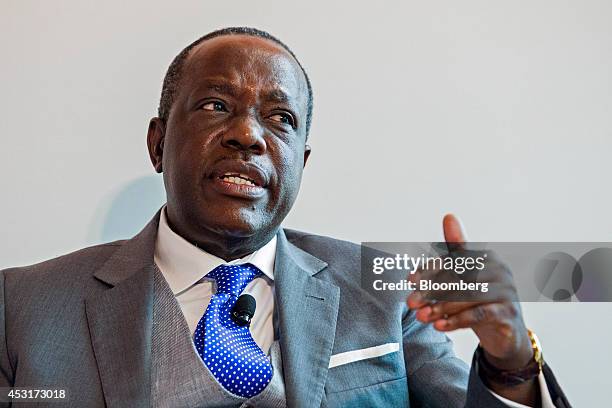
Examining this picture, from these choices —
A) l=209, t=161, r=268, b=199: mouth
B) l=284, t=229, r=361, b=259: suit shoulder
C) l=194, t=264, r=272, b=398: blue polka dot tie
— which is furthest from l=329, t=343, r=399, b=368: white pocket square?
l=209, t=161, r=268, b=199: mouth

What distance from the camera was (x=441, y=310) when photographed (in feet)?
3.24

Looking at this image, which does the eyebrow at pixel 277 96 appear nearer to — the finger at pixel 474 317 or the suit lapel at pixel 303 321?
the suit lapel at pixel 303 321

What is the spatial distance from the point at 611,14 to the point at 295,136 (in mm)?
988

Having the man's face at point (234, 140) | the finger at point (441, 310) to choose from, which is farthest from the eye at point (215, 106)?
the finger at point (441, 310)

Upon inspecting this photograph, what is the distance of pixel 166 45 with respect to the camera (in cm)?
178

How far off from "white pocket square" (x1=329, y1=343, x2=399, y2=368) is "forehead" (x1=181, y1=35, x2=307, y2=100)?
20.7 inches

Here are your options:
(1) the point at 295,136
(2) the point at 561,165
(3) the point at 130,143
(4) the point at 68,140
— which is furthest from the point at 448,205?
(4) the point at 68,140

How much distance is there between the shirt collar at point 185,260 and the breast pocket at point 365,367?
235 millimetres

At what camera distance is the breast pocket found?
51.9 inches

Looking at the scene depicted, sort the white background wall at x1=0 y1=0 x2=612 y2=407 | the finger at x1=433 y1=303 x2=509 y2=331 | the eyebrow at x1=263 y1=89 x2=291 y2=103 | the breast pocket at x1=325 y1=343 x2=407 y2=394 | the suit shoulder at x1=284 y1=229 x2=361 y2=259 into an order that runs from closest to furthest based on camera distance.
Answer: the finger at x1=433 y1=303 x2=509 y2=331, the breast pocket at x1=325 y1=343 x2=407 y2=394, the eyebrow at x1=263 y1=89 x2=291 y2=103, the suit shoulder at x1=284 y1=229 x2=361 y2=259, the white background wall at x1=0 y1=0 x2=612 y2=407

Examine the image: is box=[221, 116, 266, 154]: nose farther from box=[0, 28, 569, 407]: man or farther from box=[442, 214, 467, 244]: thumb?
box=[442, 214, 467, 244]: thumb

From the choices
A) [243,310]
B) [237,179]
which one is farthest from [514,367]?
[237,179]

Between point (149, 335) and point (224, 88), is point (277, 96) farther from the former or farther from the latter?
point (149, 335)

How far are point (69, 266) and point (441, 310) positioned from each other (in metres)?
0.75
